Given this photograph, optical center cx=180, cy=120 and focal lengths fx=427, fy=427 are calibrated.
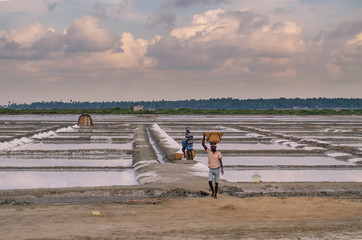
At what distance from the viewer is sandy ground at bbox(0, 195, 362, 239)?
20.1 feet

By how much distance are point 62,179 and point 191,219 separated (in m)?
6.51

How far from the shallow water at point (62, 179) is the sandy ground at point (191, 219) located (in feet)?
10.4

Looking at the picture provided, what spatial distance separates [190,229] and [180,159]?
890 centimetres

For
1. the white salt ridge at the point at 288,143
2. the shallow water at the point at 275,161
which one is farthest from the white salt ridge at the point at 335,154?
the white salt ridge at the point at 288,143

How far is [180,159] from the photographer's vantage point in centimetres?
1529

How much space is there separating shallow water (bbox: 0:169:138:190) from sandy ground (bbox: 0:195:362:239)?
3.16 metres

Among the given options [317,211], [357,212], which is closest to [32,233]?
[317,211]

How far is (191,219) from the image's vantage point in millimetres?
7039

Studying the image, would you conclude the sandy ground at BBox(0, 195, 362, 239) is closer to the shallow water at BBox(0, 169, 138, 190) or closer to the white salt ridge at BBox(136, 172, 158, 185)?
the white salt ridge at BBox(136, 172, 158, 185)

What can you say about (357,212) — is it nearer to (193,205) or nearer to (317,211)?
(317,211)

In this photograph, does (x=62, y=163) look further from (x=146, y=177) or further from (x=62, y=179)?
(x=146, y=177)

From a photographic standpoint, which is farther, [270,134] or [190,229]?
[270,134]

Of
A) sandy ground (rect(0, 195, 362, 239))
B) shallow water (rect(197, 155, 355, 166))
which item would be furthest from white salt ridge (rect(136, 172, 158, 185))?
shallow water (rect(197, 155, 355, 166))

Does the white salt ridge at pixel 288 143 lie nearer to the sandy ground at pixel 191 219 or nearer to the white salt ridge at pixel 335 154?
the white salt ridge at pixel 335 154
